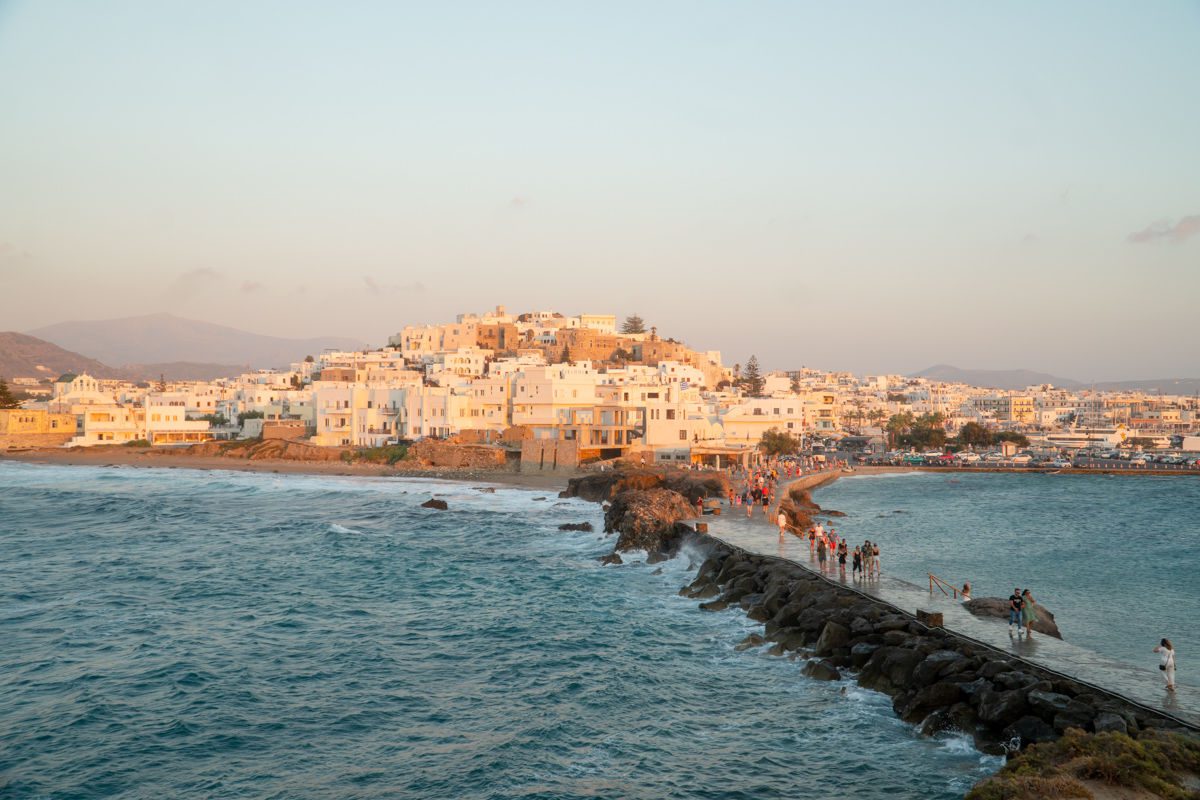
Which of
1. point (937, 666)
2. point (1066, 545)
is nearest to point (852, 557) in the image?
point (937, 666)

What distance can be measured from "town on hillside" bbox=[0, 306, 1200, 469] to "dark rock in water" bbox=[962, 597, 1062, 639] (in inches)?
1945

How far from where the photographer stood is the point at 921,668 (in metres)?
17.8

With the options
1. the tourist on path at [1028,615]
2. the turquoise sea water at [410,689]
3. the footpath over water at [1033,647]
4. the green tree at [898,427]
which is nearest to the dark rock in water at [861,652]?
the turquoise sea water at [410,689]

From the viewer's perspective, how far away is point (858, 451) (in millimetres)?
116062

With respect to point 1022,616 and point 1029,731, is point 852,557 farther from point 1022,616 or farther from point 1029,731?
point 1029,731

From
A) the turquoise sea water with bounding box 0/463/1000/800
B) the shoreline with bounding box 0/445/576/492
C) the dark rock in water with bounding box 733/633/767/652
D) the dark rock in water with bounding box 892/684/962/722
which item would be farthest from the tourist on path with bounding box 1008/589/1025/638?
the shoreline with bounding box 0/445/576/492

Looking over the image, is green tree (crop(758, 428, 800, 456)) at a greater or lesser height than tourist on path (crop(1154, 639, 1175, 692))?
greater

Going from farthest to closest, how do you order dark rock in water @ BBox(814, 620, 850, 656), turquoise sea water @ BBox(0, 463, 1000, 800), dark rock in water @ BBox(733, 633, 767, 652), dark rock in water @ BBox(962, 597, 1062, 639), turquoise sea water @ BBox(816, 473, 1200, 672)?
1. turquoise sea water @ BBox(816, 473, 1200, 672)
2. dark rock in water @ BBox(733, 633, 767, 652)
3. dark rock in water @ BBox(814, 620, 850, 656)
4. dark rock in water @ BBox(962, 597, 1062, 639)
5. turquoise sea water @ BBox(0, 463, 1000, 800)

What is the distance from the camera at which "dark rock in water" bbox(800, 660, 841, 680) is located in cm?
2003

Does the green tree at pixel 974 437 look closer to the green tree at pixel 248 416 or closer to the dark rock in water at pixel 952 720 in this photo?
the green tree at pixel 248 416

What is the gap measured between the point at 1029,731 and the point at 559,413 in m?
63.8

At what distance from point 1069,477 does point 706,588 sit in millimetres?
77424

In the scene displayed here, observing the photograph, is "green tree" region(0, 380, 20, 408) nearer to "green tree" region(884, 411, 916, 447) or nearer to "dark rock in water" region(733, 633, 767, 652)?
"dark rock in water" region(733, 633, 767, 652)

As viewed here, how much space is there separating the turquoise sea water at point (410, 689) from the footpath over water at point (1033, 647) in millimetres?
2593
